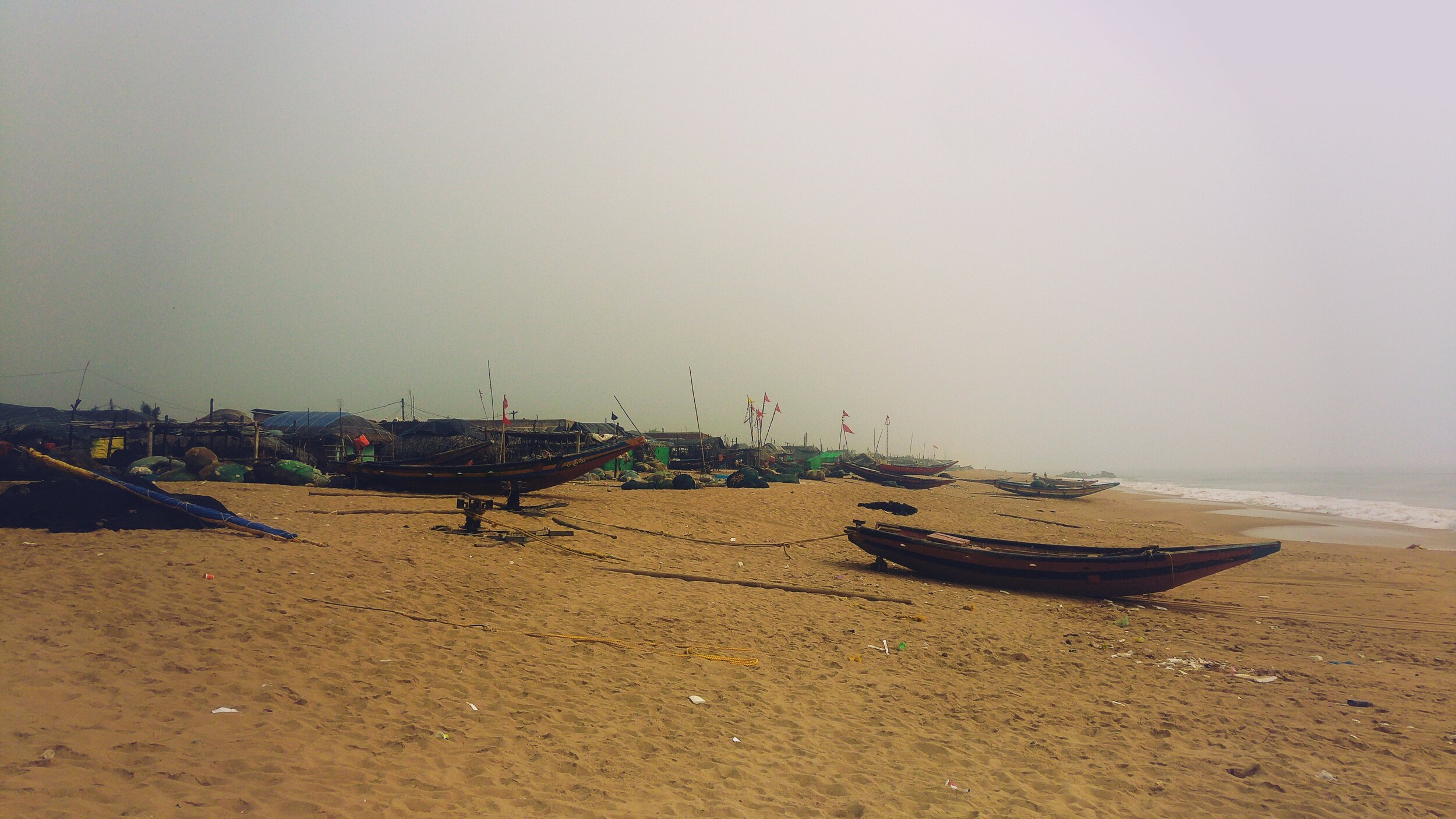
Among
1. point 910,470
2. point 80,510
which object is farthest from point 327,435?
point 910,470

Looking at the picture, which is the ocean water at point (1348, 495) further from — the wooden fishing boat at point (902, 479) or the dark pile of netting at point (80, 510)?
the dark pile of netting at point (80, 510)

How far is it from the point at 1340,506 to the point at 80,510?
4776 centimetres

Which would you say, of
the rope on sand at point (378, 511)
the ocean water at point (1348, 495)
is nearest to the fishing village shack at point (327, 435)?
the rope on sand at point (378, 511)

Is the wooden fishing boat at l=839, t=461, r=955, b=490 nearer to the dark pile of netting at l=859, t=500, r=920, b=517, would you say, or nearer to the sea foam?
the sea foam

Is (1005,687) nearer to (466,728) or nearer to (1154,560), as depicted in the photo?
(466,728)

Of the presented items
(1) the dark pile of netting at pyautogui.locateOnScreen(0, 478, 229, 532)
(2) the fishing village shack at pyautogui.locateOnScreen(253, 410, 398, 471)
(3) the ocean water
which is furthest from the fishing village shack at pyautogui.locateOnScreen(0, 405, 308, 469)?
(3) the ocean water

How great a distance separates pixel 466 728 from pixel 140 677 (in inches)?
94.1

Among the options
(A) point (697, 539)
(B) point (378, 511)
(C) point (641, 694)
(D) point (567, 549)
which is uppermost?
(B) point (378, 511)

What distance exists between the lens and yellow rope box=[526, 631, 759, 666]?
7141 mm

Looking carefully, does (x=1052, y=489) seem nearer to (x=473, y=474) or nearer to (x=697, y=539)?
(x=697, y=539)

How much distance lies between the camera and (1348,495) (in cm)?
4538

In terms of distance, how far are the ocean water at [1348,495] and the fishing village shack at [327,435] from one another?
41.4 m

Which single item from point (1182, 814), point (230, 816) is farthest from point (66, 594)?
point (1182, 814)

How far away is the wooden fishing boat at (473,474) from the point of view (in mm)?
18844
